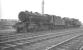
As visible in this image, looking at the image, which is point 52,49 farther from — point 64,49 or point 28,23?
point 28,23

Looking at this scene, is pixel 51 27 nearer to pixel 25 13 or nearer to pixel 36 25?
pixel 36 25

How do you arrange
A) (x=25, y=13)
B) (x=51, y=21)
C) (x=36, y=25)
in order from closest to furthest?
(x=25, y=13) < (x=36, y=25) < (x=51, y=21)

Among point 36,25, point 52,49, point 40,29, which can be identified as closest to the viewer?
point 52,49

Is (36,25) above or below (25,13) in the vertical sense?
below

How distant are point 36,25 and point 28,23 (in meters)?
1.66

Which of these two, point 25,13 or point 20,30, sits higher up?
point 25,13

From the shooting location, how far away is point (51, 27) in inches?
975

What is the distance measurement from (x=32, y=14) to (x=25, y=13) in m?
1.17

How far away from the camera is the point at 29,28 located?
1742cm

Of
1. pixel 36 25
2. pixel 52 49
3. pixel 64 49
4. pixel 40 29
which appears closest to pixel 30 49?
pixel 52 49

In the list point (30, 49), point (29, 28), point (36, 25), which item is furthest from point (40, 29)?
point (30, 49)

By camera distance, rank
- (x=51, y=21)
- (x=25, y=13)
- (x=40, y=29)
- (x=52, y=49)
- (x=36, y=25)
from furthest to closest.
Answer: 1. (x=51, y=21)
2. (x=40, y=29)
3. (x=36, y=25)
4. (x=25, y=13)
5. (x=52, y=49)

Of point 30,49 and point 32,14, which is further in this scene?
point 32,14

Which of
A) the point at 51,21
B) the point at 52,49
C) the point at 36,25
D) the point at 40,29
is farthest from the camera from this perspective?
the point at 51,21
